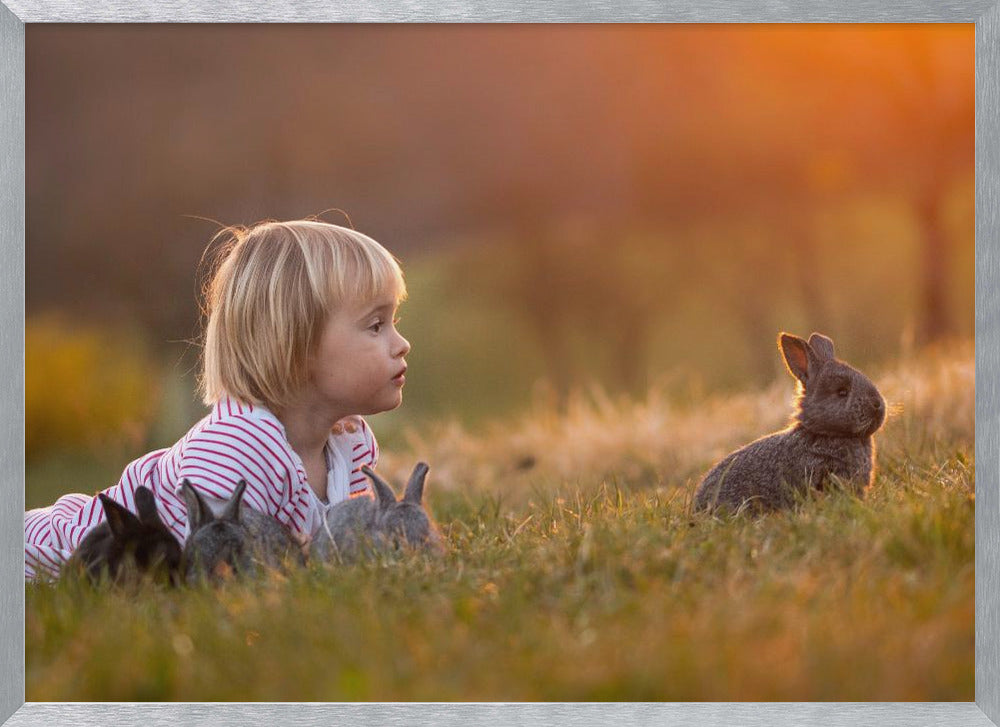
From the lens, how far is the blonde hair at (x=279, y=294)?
352 centimetres

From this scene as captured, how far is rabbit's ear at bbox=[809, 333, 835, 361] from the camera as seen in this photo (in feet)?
11.0

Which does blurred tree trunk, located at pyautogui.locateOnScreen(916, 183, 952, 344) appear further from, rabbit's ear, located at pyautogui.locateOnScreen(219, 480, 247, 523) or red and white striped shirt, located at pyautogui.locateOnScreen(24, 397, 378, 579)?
rabbit's ear, located at pyautogui.locateOnScreen(219, 480, 247, 523)

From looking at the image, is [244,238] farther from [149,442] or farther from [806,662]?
[806,662]

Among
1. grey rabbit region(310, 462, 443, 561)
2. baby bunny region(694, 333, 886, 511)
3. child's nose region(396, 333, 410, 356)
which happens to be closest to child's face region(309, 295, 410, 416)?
child's nose region(396, 333, 410, 356)

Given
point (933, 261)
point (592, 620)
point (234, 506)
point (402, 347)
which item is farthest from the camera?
point (402, 347)

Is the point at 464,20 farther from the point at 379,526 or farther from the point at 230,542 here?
the point at 230,542

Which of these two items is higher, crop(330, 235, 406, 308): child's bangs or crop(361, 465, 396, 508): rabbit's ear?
crop(330, 235, 406, 308): child's bangs

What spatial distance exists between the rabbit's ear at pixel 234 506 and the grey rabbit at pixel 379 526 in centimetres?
25

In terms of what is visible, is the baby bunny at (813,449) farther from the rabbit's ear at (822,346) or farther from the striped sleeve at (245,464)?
the striped sleeve at (245,464)

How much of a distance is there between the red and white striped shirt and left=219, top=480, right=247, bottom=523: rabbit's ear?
0.16 metres

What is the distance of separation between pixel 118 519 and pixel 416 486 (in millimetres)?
885

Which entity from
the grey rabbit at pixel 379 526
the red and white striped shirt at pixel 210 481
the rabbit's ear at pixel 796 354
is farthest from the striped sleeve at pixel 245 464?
the rabbit's ear at pixel 796 354

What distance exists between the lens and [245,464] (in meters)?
3.35

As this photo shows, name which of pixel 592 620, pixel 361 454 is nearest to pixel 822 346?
pixel 592 620
